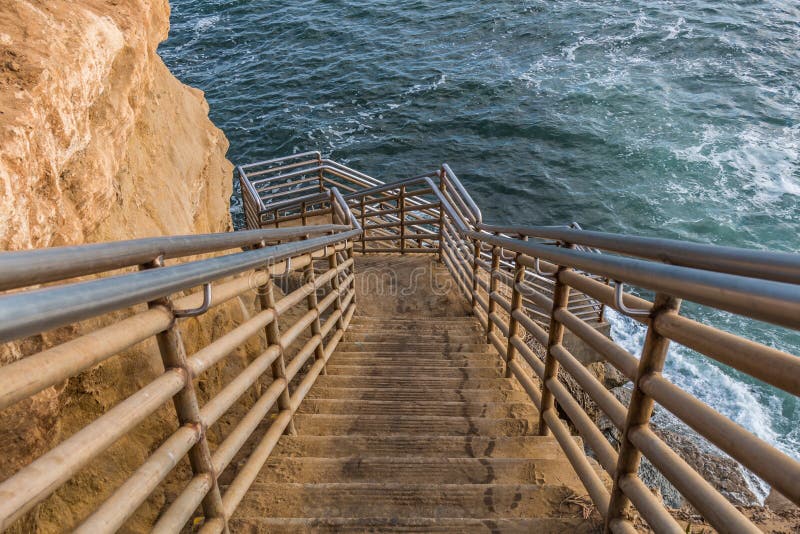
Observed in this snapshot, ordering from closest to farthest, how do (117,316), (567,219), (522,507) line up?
1. (522,507)
2. (117,316)
3. (567,219)

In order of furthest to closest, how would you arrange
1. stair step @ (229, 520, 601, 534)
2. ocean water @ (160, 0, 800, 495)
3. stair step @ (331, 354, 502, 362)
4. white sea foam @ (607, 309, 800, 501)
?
ocean water @ (160, 0, 800, 495)
white sea foam @ (607, 309, 800, 501)
stair step @ (331, 354, 502, 362)
stair step @ (229, 520, 601, 534)

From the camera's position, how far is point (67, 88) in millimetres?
2611

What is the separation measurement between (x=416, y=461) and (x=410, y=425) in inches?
20.4

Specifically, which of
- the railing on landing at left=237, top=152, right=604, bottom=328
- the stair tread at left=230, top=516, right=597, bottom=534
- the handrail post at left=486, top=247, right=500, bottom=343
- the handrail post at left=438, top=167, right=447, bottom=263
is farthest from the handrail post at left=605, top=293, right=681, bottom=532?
the handrail post at left=438, top=167, right=447, bottom=263

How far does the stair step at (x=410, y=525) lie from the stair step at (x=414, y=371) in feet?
6.29

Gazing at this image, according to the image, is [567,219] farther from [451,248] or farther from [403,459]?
[403,459]

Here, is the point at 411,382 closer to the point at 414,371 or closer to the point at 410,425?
the point at 414,371

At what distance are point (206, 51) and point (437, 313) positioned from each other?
22835 millimetres

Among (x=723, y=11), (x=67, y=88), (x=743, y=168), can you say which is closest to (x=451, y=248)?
(x=67, y=88)

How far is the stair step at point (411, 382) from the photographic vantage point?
387cm

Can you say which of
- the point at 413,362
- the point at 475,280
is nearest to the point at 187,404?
the point at 413,362

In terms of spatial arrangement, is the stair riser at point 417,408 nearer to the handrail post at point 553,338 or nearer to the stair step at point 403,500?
the handrail post at point 553,338

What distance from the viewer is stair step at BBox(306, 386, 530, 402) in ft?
11.8

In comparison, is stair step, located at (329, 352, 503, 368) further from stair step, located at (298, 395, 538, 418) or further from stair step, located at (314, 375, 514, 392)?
stair step, located at (298, 395, 538, 418)
